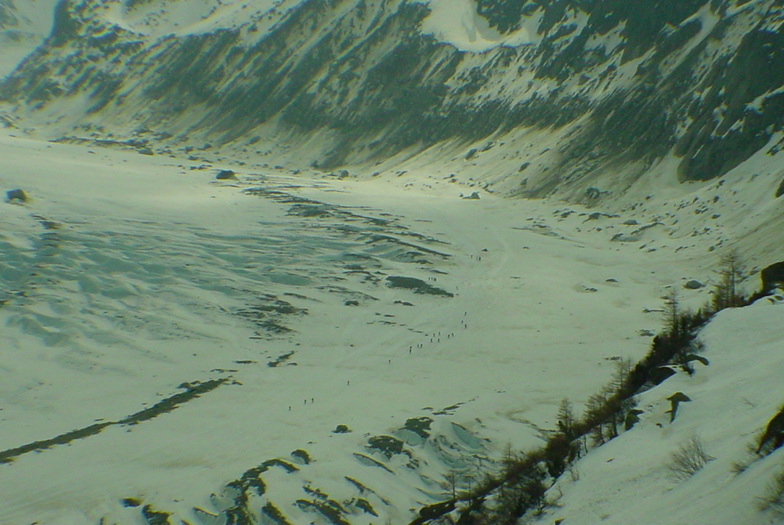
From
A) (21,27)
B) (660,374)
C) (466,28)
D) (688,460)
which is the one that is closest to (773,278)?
(660,374)

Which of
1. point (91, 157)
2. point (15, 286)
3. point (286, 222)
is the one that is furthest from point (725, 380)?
point (91, 157)

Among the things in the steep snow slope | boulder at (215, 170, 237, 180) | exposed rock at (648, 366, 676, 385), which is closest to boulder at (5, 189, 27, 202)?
boulder at (215, 170, 237, 180)

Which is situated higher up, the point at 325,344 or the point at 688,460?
the point at 325,344

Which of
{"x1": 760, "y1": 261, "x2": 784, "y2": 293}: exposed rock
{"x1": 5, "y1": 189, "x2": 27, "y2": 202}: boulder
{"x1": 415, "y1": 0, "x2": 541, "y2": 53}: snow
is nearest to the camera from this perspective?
{"x1": 760, "y1": 261, "x2": 784, "y2": 293}: exposed rock

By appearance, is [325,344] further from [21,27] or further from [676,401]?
[21,27]

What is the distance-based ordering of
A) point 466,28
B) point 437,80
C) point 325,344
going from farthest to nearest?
point 466,28, point 437,80, point 325,344

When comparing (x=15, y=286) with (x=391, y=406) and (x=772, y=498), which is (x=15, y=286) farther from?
(x=772, y=498)

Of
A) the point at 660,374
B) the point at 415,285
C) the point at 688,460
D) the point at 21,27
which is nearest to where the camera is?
the point at 688,460

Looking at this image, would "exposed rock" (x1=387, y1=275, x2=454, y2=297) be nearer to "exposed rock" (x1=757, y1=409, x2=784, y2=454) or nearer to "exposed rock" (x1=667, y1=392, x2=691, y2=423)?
"exposed rock" (x1=667, y1=392, x2=691, y2=423)

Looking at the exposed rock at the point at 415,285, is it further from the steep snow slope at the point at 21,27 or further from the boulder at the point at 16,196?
the steep snow slope at the point at 21,27

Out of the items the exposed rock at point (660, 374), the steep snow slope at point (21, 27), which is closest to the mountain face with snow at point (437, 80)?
A: the steep snow slope at point (21, 27)
